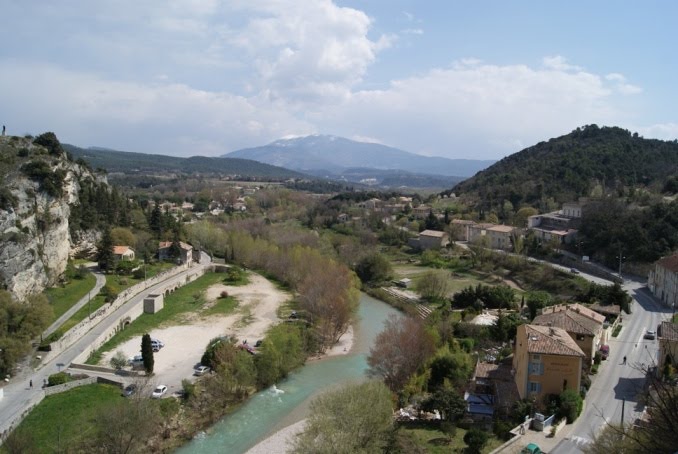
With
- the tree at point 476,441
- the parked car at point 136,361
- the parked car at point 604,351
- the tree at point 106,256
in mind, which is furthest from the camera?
the tree at point 106,256

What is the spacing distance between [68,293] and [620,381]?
31.9 m

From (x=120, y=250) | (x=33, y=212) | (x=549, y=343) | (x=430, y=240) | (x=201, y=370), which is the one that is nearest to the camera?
(x=549, y=343)

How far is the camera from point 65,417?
784 inches

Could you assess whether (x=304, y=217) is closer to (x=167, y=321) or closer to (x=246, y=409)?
(x=167, y=321)

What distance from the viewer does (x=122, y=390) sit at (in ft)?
74.1

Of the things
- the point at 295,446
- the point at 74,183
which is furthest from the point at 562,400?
the point at 74,183

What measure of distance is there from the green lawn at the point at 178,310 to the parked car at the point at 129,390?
15.4 ft

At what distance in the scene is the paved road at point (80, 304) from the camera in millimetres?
29166

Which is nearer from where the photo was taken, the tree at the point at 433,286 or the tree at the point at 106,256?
the tree at the point at 433,286

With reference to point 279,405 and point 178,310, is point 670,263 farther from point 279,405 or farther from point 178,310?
point 178,310

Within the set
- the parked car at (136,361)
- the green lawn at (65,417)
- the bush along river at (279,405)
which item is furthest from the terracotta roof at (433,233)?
the green lawn at (65,417)

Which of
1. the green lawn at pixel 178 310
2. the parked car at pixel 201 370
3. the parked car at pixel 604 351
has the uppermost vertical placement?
the parked car at pixel 604 351

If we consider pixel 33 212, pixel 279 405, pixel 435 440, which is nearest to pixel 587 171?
pixel 279 405

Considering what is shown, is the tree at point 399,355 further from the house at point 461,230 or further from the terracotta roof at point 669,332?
the house at point 461,230
